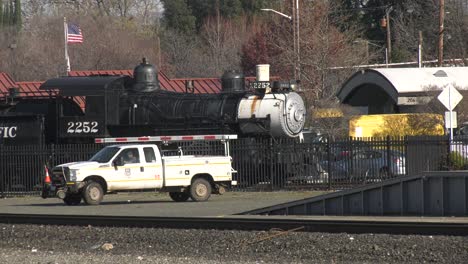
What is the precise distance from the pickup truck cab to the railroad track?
4.83m

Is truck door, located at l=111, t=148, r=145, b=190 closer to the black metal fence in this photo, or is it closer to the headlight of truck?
the headlight of truck

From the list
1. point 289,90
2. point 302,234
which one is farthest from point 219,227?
point 289,90

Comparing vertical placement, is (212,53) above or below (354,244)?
above

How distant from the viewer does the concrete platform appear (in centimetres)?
2345

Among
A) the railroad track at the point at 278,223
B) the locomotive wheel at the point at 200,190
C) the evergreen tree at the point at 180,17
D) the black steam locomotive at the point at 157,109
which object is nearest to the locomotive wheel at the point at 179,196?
the locomotive wheel at the point at 200,190

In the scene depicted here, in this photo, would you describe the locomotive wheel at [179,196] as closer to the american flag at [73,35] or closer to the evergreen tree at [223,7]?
the american flag at [73,35]

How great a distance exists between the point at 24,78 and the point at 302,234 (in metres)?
56.2

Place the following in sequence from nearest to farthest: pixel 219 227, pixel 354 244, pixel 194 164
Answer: pixel 354 244
pixel 219 227
pixel 194 164

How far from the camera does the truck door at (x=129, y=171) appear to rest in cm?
2597

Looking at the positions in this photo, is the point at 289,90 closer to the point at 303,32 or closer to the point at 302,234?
the point at 302,234

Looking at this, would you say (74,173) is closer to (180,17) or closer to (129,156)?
(129,156)

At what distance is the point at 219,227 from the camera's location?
57.6ft

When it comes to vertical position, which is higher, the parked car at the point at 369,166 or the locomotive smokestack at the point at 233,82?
the locomotive smokestack at the point at 233,82

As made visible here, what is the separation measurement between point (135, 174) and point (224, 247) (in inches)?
435
